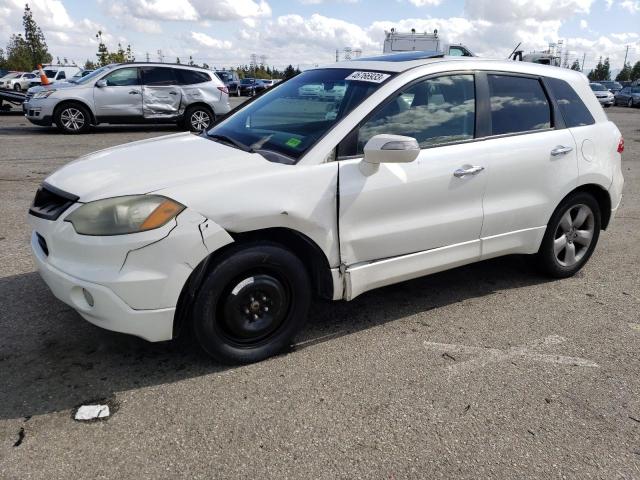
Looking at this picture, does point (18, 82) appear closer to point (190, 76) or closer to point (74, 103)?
point (74, 103)

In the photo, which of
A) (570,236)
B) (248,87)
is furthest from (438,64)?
(248,87)

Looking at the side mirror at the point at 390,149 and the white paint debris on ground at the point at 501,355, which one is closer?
the side mirror at the point at 390,149

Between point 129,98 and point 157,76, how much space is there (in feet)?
2.95

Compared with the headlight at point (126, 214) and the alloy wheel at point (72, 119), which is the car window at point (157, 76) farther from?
the headlight at point (126, 214)

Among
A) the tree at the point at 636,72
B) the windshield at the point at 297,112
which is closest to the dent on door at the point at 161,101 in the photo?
the windshield at the point at 297,112

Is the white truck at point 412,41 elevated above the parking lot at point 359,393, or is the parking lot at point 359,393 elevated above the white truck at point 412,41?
the white truck at point 412,41

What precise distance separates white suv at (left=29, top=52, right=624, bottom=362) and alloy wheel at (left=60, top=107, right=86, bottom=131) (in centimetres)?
1056

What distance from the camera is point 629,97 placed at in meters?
34.3

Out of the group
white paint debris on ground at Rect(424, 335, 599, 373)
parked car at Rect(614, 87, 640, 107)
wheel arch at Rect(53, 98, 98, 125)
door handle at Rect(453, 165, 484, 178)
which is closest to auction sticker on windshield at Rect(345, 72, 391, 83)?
door handle at Rect(453, 165, 484, 178)

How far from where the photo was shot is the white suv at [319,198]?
279cm

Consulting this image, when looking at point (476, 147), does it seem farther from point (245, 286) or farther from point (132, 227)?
point (132, 227)

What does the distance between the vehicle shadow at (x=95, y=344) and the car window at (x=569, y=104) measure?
132cm

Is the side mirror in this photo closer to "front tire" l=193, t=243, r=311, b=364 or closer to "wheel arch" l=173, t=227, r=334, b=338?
"wheel arch" l=173, t=227, r=334, b=338

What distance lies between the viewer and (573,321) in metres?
3.85
